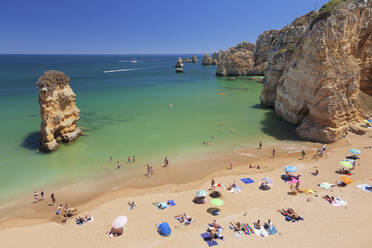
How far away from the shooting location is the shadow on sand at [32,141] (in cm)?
2623

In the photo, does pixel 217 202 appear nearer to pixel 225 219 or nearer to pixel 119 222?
pixel 225 219

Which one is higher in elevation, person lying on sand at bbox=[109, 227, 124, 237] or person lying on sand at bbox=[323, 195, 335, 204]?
person lying on sand at bbox=[323, 195, 335, 204]

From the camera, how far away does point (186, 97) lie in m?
54.6

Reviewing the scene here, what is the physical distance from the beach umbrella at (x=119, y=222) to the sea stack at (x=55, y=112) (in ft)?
51.8

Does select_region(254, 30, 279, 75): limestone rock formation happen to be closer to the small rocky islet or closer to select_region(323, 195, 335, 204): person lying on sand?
the small rocky islet

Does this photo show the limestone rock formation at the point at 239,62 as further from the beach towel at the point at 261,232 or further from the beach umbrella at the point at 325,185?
the beach towel at the point at 261,232

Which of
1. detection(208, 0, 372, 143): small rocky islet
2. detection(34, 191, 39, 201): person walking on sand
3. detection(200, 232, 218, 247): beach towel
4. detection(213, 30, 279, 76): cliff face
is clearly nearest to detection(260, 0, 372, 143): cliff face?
detection(208, 0, 372, 143): small rocky islet

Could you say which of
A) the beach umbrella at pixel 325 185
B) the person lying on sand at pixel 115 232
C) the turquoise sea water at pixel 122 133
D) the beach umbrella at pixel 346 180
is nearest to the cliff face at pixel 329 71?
the turquoise sea water at pixel 122 133

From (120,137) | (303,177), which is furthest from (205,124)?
(303,177)

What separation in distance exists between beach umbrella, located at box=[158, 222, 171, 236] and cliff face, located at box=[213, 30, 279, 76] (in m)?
89.9

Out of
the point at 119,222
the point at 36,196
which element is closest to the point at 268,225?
the point at 119,222

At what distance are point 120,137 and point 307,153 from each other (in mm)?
22051

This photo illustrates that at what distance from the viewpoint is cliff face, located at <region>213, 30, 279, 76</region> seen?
92.4 metres

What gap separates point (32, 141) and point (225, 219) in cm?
2546
